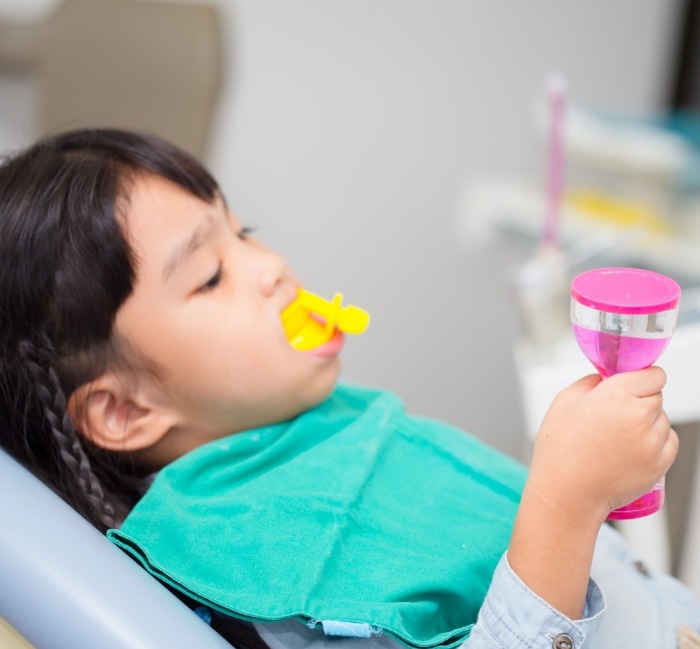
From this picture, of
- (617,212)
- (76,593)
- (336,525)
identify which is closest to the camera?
(76,593)

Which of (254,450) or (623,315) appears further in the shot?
(254,450)

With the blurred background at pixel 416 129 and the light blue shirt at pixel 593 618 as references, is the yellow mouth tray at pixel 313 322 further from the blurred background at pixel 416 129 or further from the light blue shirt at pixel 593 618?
the blurred background at pixel 416 129

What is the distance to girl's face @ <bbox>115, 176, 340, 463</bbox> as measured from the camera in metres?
0.75

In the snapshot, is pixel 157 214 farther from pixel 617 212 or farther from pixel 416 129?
pixel 416 129

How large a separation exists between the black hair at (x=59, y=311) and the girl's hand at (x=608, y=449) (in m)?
0.36

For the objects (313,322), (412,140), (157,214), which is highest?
(157,214)

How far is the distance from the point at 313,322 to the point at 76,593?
1.19 ft

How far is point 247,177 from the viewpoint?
185cm

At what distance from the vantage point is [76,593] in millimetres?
533

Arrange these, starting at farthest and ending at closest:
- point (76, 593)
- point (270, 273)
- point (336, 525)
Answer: point (270, 273), point (336, 525), point (76, 593)

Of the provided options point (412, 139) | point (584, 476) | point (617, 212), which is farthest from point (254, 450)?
point (412, 139)

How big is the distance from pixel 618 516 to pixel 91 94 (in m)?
1.24

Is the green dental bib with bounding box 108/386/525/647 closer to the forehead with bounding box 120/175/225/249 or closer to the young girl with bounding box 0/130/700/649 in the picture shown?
the young girl with bounding box 0/130/700/649

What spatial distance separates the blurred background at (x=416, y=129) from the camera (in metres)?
1.51
